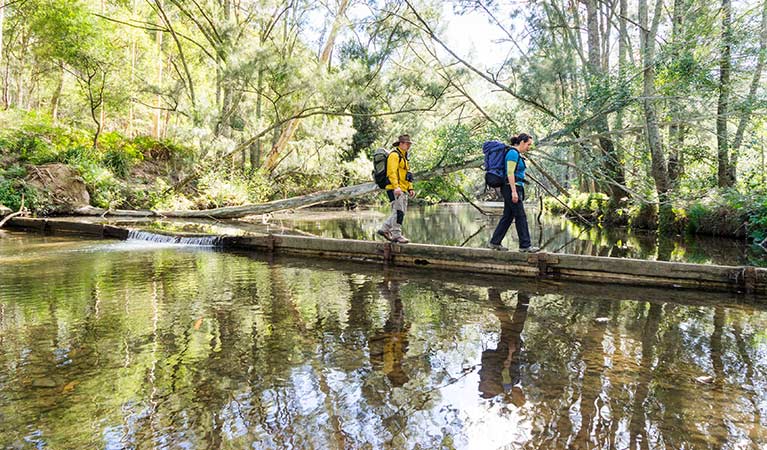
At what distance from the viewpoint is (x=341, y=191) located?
48.1 feet

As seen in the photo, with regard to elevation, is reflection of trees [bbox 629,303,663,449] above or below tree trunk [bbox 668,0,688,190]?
below

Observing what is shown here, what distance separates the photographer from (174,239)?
448 inches

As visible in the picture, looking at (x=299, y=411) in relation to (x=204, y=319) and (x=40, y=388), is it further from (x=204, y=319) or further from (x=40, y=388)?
(x=204, y=319)

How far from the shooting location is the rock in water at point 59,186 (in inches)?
667

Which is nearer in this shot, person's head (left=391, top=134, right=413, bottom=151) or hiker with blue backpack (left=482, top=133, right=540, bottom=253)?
hiker with blue backpack (left=482, top=133, right=540, bottom=253)

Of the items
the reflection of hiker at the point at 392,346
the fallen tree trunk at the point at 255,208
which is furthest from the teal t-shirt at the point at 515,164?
the fallen tree trunk at the point at 255,208

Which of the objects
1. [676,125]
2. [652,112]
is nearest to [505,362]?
[652,112]

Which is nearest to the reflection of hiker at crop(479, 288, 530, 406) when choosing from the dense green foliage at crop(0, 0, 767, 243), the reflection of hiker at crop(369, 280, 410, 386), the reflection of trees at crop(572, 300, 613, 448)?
the reflection of trees at crop(572, 300, 613, 448)

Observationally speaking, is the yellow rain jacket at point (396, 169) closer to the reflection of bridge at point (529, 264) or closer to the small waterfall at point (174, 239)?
the reflection of bridge at point (529, 264)

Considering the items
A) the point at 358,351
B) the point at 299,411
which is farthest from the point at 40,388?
the point at 358,351

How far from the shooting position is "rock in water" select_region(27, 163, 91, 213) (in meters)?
17.0

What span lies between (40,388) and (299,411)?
1.76 meters

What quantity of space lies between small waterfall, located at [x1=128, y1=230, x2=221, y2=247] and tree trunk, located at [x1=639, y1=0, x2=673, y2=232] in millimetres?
10117

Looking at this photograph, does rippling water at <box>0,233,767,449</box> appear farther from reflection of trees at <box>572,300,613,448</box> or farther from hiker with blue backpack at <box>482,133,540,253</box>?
hiker with blue backpack at <box>482,133,540,253</box>
